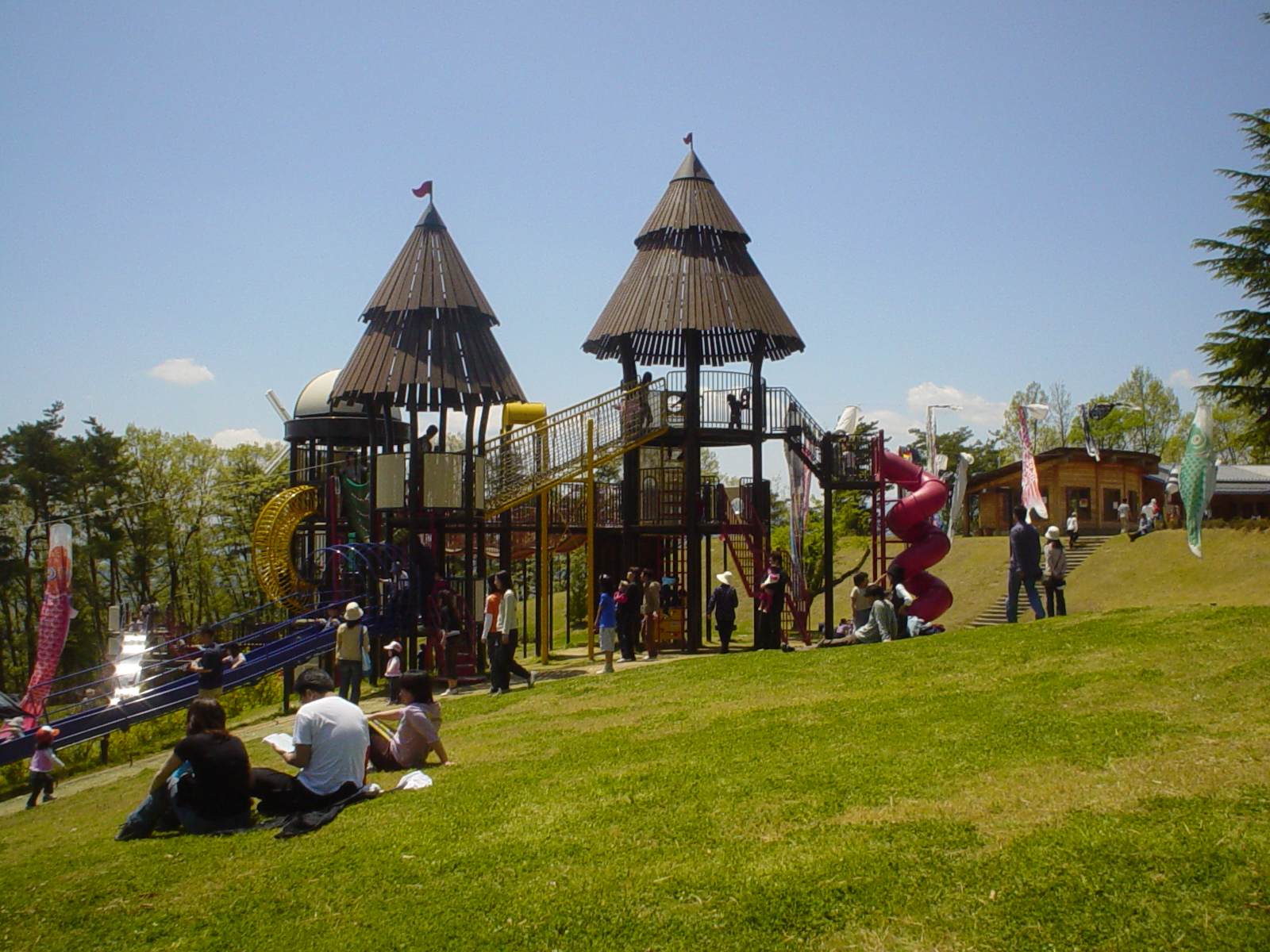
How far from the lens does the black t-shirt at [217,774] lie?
8523 millimetres

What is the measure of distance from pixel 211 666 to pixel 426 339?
9.21 metres

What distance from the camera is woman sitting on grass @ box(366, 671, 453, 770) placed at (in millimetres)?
10445

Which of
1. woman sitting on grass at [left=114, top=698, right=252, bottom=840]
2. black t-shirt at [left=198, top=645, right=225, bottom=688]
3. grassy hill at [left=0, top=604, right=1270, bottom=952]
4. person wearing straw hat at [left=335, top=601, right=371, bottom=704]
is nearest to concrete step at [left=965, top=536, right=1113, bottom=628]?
person wearing straw hat at [left=335, top=601, right=371, bottom=704]

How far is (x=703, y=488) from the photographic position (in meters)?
24.7

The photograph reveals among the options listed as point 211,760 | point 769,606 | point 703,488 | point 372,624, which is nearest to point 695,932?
point 211,760

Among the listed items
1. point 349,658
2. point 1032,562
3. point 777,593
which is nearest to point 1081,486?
point 777,593

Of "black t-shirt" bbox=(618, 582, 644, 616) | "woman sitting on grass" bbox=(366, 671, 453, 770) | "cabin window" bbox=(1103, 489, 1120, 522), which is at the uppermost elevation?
"cabin window" bbox=(1103, 489, 1120, 522)

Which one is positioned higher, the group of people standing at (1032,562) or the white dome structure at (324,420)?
the white dome structure at (324,420)

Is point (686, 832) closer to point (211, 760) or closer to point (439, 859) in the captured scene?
point (439, 859)

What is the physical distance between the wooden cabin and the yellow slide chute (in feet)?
99.2

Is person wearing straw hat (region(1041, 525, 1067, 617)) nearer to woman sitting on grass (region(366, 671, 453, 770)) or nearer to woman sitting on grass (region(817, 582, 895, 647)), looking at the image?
woman sitting on grass (region(817, 582, 895, 647))

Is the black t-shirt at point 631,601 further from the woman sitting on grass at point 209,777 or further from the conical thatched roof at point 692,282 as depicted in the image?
the woman sitting on grass at point 209,777

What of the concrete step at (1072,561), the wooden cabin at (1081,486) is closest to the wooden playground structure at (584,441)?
the concrete step at (1072,561)

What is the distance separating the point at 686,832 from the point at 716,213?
1973cm
